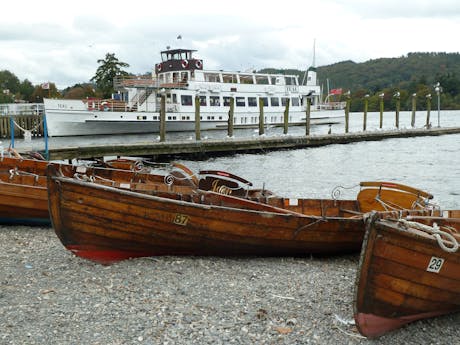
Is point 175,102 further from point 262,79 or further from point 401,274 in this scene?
point 401,274

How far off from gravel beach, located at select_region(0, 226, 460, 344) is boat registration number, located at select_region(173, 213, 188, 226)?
2.23 ft

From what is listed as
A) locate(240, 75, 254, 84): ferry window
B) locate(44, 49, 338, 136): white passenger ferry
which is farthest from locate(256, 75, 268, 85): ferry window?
locate(240, 75, 254, 84): ferry window

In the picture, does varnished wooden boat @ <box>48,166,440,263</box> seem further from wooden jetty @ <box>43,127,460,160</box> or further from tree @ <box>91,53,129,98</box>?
tree @ <box>91,53,129,98</box>

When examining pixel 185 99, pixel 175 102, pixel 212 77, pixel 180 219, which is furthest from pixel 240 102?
pixel 180 219

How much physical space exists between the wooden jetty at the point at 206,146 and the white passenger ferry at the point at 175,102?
14.7m

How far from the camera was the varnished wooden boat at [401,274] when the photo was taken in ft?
19.4

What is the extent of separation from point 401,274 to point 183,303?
9.29 ft

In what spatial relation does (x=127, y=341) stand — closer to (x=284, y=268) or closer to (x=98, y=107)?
(x=284, y=268)

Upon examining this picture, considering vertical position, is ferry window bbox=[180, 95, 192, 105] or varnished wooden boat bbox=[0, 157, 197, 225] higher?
ferry window bbox=[180, 95, 192, 105]

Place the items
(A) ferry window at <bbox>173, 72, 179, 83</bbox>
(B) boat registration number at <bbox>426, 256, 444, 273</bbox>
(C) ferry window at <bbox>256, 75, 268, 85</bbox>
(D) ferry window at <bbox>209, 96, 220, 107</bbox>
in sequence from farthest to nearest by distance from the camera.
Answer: (C) ferry window at <bbox>256, 75, 268, 85</bbox>, (D) ferry window at <bbox>209, 96, 220, 107</bbox>, (A) ferry window at <bbox>173, 72, 179, 83</bbox>, (B) boat registration number at <bbox>426, 256, 444, 273</bbox>

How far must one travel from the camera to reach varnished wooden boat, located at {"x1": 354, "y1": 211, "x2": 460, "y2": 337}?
19.4 ft

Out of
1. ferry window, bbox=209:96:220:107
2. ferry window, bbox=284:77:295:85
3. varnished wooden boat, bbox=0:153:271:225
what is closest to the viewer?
varnished wooden boat, bbox=0:153:271:225

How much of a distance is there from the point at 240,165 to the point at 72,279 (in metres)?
18.1

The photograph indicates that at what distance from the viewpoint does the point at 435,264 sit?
6.07 metres
